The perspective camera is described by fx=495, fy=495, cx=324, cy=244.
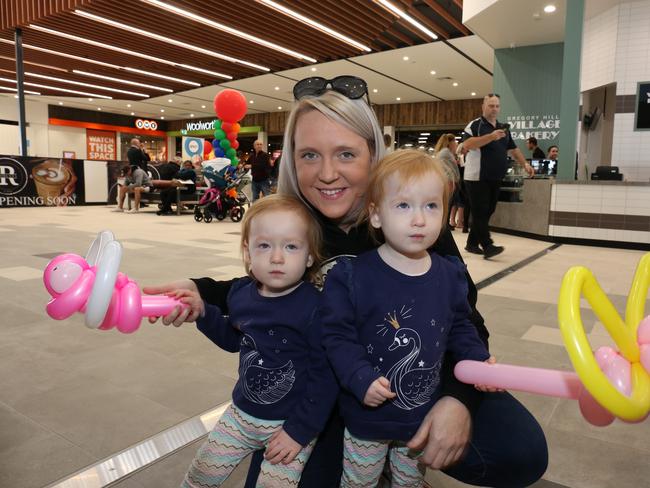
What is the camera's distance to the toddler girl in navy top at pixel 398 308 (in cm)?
98

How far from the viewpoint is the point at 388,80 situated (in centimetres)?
1330

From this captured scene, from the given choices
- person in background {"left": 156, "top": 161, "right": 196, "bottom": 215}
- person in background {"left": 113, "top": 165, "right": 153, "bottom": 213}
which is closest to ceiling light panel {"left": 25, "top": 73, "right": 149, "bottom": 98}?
person in background {"left": 113, "top": 165, "right": 153, "bottom": 213}

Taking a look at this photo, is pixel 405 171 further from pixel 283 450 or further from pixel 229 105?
pixel 229 105

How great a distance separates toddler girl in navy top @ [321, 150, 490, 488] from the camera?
3.22ft

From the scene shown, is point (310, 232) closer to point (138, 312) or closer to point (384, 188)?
point (384, 188)

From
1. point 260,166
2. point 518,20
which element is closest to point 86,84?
point 260,166

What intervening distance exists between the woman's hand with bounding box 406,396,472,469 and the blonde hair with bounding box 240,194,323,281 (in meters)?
0.41

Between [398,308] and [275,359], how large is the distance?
305mm

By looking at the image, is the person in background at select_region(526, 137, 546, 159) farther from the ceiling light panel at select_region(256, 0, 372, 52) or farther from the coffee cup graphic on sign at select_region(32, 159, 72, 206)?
the coffee cup graphic on sign at select_region(32, 159, 72, 206)

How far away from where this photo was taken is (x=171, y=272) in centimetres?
409

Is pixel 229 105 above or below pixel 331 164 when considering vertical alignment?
above

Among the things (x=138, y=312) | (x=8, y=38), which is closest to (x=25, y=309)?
(x=138, y=312)

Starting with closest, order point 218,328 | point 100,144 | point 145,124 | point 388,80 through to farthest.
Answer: point 218,328 → point 388,80 → point 145,124 → point 100,144

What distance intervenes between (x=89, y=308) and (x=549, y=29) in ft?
32.7
